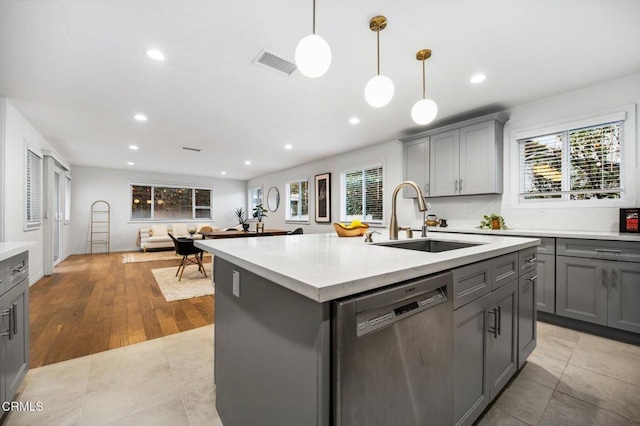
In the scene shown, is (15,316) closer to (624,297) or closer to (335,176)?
(624,297)

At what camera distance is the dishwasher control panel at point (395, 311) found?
2.62 feet

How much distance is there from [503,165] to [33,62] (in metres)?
5.27

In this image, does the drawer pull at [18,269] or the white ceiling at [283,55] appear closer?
the drawer pull at [18,269]

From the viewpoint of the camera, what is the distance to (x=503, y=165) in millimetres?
3557

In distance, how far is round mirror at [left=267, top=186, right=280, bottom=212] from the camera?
8.61 metres

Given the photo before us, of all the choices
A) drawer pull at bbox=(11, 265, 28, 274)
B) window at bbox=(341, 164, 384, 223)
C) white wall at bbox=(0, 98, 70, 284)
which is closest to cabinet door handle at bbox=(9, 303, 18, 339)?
drawer pull at bbox=(11, 265, 28, 274)

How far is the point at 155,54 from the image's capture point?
7.75 ft

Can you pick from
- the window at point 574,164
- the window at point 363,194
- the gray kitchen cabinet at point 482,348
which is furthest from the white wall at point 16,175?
the window at point 574,164

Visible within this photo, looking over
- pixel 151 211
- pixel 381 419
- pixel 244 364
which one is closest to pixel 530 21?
pixel 381 419

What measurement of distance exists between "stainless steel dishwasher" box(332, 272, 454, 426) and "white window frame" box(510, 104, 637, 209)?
9.92ft

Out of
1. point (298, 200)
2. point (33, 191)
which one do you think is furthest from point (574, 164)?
point (33, 191)

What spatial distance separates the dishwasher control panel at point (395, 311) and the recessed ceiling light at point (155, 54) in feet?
9.03

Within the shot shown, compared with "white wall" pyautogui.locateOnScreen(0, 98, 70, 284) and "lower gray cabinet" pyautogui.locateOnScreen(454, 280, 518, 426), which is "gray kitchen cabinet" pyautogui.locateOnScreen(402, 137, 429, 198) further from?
"white wall" pyautogui.locateOnScreen(0, 98, 70, 284)

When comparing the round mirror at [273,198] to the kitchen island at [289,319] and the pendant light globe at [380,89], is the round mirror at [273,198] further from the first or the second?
the kitchen island at [289,319]
